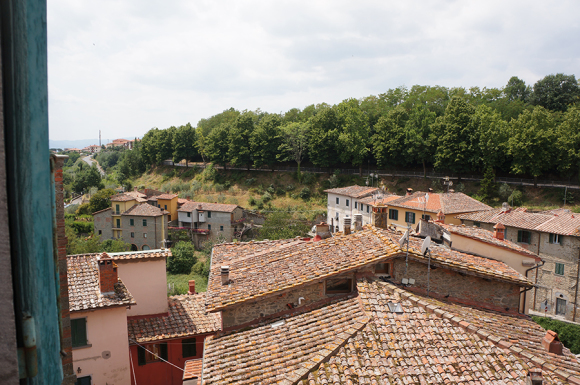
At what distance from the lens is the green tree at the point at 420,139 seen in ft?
160

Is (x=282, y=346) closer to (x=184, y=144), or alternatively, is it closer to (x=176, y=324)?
(x=176, y=324)

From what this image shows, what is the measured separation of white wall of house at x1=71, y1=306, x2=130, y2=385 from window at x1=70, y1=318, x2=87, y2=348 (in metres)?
0.09

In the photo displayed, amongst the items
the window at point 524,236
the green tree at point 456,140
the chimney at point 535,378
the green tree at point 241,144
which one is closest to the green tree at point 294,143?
the green tree at point 241,144

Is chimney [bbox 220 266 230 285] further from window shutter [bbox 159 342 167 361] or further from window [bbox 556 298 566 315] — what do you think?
window [bbox 556 298 566 315]

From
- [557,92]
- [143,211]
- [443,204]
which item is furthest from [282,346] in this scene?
[557,92]

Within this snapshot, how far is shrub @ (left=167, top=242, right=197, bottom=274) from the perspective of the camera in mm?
38000

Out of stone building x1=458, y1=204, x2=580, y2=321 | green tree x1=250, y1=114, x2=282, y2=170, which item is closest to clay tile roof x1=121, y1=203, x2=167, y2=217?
green tree x1=250, y1=114, x2=282, y2=170

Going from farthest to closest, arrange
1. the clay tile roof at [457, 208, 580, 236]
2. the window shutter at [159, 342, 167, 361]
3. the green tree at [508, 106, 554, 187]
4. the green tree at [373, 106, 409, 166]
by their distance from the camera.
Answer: the green tree at [373, 106, 409, 166]
the green tree at [508, 106, 554, 187]
the clay tile roof at [457, 208, 580, 236]
the window shutter at [159, 342, 167, 361]

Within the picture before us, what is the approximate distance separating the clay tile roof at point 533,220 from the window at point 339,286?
2027 centimetres

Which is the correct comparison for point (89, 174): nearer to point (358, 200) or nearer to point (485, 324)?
point (358, 200)

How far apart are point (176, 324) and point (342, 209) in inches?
1201

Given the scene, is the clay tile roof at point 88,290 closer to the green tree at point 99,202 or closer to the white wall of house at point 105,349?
the white wall of house at point 105,349

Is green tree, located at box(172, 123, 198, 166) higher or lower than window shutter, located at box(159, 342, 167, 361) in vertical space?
higher

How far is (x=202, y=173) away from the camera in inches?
2562
